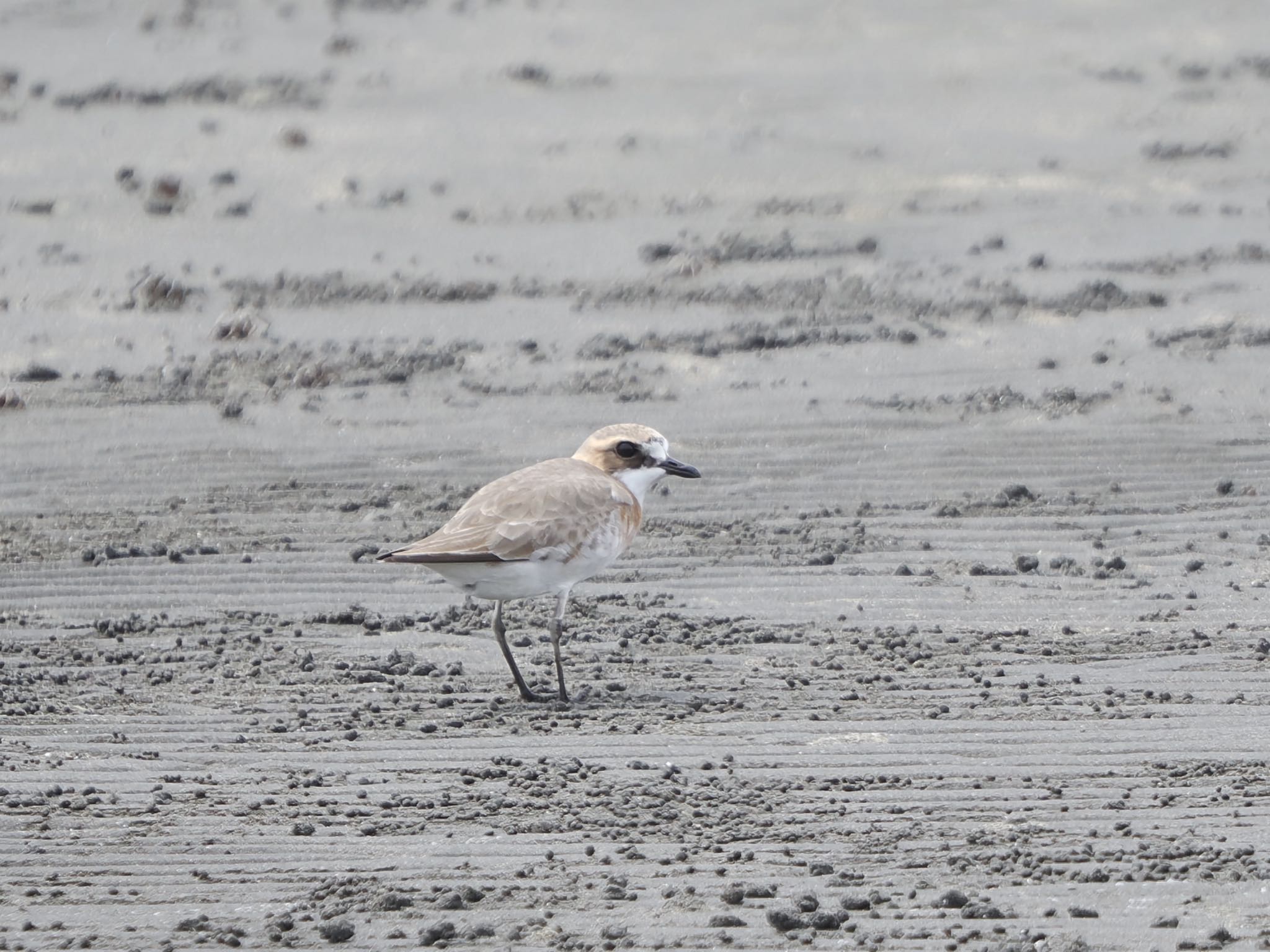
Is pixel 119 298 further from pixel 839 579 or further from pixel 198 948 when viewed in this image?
pixel 198 948

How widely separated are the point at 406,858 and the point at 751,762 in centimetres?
126

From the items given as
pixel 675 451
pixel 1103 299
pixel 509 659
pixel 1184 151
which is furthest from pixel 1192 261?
pixel 509 659

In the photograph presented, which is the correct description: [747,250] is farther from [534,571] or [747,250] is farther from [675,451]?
[534,571]

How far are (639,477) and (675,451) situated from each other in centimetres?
225

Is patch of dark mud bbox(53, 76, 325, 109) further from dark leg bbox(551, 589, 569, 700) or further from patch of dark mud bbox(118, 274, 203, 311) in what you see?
dark leg bbox(551, 589, 569, 700)

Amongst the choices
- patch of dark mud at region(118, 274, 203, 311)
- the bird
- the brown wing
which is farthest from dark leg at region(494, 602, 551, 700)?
patch of dark mud at region(118, 274, 203, 311)

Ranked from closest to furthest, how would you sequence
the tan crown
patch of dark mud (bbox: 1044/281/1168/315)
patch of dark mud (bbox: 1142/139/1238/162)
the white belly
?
1. the white belly
2. the tan crown
3. patch of dark mud (bbox: 1044/281/1168/315)
4. patch of dark mud (bbox: 1142/139/1238/162)

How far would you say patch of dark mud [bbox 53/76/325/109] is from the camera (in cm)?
1691

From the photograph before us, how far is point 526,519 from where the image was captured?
7.50 m

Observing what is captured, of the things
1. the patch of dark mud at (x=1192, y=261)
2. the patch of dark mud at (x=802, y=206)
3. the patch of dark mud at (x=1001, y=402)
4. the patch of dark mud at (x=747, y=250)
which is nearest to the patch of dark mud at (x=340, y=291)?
the patch of dark mud at (x=747, y=250)

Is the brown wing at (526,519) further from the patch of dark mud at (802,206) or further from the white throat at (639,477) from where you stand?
the patch of dark mud at (802,206)

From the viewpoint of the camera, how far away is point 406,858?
5918 mm

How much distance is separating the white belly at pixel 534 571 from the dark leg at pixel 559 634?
4 centimetres

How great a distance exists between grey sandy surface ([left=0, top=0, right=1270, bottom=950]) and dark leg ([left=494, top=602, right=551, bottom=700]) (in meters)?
0.18
